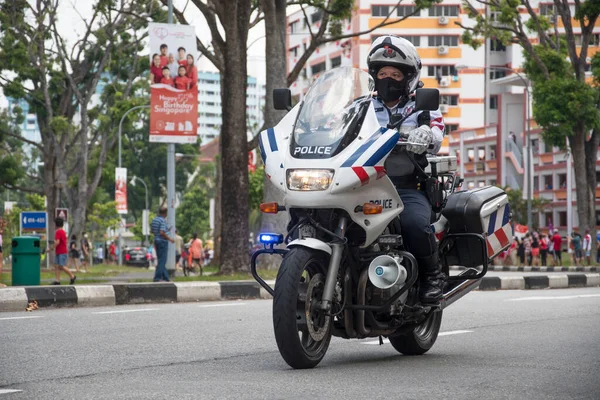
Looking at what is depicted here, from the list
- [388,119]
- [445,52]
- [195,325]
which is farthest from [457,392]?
[445,52]

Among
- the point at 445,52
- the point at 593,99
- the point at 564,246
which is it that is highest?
the point at 445,52

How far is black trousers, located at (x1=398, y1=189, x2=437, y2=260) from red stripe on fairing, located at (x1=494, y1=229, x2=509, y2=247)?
123 centimetres

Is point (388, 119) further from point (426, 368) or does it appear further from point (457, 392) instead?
point (457, 392)

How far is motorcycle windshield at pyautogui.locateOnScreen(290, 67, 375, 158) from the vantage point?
6918 millimetres

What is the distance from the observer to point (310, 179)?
267 inches

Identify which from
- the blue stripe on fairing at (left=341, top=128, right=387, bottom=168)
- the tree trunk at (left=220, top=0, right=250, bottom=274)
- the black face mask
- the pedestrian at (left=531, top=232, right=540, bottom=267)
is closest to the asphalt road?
the blue stripe on fairing at (left=341, top=128, right=387, bottom=168)

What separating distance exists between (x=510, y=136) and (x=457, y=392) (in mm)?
81931

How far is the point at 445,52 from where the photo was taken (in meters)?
98.0

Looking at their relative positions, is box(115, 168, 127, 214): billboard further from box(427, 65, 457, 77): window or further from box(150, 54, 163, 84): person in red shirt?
box(427, 65, 457, 77): window

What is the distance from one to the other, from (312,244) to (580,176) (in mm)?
33192

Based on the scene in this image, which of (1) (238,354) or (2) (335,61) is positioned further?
(2) (335,61)

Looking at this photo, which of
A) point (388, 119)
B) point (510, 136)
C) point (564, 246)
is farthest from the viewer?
point (510, 136)

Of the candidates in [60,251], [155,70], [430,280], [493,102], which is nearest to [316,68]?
[493,102]

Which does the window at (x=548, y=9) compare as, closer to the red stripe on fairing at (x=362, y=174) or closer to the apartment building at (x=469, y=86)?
the apartment building at (x=469, y=86)
